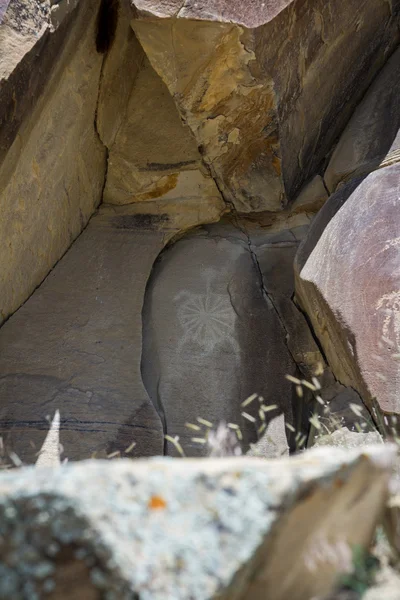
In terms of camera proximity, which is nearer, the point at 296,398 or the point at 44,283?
the point at 296,398

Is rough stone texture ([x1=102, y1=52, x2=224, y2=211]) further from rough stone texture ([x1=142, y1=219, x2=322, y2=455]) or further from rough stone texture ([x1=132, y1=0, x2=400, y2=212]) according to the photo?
rough stone texture ([x1=142, y1=219, x2=322, y2=455])

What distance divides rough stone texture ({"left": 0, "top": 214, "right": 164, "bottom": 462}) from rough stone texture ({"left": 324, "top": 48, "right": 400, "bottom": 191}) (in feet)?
3.11

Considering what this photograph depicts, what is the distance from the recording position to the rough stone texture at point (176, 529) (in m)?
1.13

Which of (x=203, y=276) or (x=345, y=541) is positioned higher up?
(x=203, y=276)

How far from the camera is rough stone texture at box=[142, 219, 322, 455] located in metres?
3.03

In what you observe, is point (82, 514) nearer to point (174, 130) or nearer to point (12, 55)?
point (12, 55)

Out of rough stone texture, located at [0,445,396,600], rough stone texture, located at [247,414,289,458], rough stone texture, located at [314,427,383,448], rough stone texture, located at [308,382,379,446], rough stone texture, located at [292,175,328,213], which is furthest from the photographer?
rough stone texture, located at [292,175,328,213]

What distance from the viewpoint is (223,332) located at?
3230 millimetres

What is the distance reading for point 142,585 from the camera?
1123 millimetres

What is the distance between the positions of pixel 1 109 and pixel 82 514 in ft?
5.74

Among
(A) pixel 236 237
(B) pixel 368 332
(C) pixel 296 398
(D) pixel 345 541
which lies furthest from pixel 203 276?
(D) pixel 345 541

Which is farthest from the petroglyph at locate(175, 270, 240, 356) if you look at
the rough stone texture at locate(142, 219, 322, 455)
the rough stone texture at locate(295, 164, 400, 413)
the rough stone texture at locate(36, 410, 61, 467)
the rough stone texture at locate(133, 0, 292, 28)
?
the rough stone texture at locate(133, 0, 292, 28)

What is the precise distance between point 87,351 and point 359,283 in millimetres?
1207

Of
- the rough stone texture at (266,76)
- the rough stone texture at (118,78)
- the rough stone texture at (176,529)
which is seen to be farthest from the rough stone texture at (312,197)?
the rough stone texture at (176,529)
